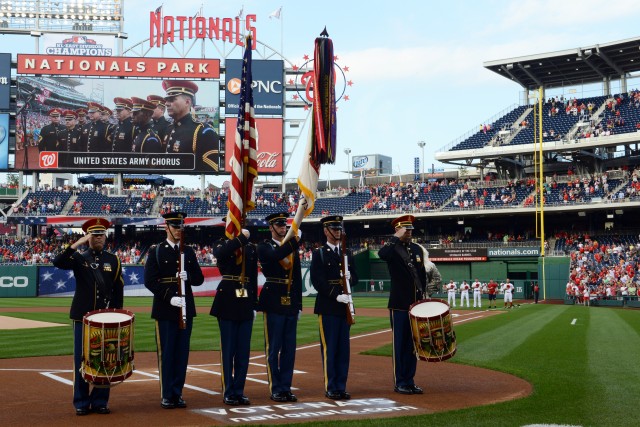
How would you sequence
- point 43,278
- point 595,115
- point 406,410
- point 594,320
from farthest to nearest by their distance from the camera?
point 595,115 → point 43,278 → point 594,320 → point 406,410

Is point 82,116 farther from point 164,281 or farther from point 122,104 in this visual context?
point 164,281

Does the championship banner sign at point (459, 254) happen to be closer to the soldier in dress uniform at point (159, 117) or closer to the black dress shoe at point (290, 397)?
the soldier in dress uniform at point (159, 117)

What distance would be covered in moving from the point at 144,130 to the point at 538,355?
4322 centimetres

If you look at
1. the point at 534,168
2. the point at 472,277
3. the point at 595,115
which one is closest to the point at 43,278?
the point at 472,277

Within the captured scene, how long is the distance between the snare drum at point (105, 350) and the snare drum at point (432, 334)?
3554 mm

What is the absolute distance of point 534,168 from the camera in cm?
5078

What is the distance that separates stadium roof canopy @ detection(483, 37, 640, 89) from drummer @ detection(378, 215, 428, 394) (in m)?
42.3

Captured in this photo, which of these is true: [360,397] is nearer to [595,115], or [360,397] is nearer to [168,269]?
[168,269]

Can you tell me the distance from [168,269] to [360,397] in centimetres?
297

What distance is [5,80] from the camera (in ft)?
173

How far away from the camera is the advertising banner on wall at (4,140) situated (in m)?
52.3

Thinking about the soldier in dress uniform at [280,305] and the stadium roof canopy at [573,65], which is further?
the stadium roof canopy at [573,65]

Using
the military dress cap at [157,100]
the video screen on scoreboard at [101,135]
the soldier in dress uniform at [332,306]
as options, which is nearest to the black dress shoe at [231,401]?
the soldier in dress uniform at [332,306]

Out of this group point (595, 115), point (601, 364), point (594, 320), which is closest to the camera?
point (601, 364)
